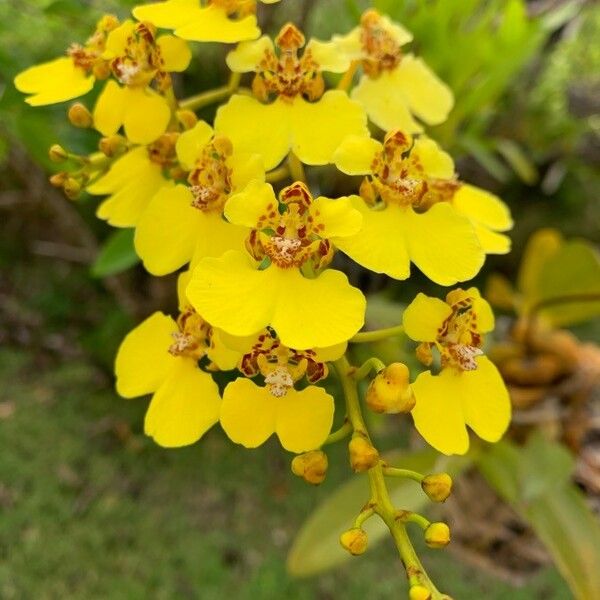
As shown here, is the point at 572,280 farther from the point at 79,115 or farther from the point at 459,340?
the point at 79,115

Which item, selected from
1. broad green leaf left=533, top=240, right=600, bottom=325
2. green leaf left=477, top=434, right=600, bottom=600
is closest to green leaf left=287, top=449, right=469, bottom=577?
green leaf left=477, top=434, right=600, bottom=600

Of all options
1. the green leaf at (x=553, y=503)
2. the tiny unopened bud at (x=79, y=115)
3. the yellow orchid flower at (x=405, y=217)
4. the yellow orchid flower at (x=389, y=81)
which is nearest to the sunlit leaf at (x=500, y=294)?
the green leaf at (x=553, y=503)

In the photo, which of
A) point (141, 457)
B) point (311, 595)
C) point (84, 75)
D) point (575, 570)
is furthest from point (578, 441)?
point (84, 75)

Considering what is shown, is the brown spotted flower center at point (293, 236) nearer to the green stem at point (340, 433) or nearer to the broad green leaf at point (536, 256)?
the green stem at point (340, 433)

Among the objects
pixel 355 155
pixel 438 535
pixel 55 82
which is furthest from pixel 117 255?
pixel 438 535

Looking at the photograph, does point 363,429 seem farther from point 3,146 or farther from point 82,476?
point 3,146

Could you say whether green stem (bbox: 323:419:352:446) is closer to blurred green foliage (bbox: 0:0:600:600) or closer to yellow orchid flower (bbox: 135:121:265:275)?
yellow orchid flower (bbox: 135:121:265:275)
